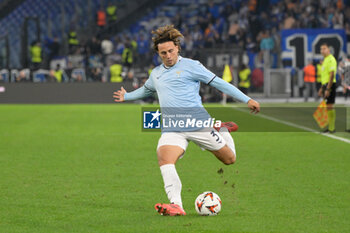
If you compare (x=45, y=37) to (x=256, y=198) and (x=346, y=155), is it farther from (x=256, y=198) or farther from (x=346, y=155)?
(x=256, y=198)

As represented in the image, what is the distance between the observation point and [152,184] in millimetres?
9617

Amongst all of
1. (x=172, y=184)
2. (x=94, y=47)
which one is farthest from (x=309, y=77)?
(x=172, y=184)

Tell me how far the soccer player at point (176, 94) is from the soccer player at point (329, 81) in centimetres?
972

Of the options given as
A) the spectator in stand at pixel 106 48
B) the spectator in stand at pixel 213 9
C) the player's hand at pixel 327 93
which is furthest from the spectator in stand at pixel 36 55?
the player's hand at pixel 327 93

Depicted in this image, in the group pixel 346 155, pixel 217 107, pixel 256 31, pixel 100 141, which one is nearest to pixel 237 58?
pixel 256 31

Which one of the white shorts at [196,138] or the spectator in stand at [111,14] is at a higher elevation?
the spectator in stand at [111,14]

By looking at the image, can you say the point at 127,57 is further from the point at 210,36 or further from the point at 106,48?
the point at 210,36

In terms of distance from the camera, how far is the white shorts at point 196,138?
749cm

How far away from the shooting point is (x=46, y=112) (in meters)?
26.8

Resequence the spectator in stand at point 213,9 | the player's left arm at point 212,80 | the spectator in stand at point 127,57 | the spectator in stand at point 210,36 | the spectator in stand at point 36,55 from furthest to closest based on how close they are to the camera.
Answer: the spectator in stand at point 213,9
the spectator in stand at point 210,36
the spectator in stand at point 36,55
the spectator in stand at point 127,57
the player's left arm at point 212,80

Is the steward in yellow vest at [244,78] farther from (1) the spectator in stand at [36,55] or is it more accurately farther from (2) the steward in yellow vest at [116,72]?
(1) the spectator in stand at [36,55]

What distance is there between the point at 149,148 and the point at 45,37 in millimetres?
24817

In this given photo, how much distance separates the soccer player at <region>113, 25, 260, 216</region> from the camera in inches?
288

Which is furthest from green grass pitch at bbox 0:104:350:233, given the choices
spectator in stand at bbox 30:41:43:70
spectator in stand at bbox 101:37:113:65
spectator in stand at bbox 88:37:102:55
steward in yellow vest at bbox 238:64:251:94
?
spectator in stand at bbox 88:37:102:55
